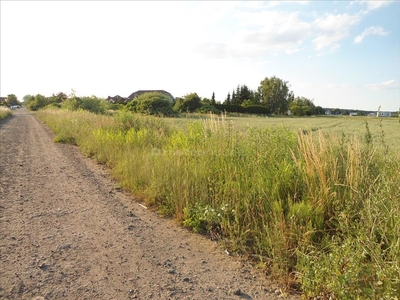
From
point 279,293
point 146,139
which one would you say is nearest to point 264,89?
point 146,139

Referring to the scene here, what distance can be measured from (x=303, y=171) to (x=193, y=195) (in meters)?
1.75

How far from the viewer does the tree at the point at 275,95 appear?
81.4 metres

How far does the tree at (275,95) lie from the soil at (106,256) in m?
81.7

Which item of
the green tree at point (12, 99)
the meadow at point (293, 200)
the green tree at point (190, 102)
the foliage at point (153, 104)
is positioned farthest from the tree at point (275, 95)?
the green tree at point (12, 99)

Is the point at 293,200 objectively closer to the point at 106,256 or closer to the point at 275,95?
the point at 106,256

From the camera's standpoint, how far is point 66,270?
2.69 m

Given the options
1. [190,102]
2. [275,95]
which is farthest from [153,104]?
[275,95]

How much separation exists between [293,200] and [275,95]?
83.8 meters

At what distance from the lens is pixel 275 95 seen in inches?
3216

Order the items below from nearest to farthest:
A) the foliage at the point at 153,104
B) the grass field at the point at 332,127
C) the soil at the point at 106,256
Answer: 1. the soil at the point at 106,256
2. the grass field at the point at 332,127
3. the foliage at the point at 153,104

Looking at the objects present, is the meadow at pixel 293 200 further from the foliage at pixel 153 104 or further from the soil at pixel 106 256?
the foliage at pixel 153 104

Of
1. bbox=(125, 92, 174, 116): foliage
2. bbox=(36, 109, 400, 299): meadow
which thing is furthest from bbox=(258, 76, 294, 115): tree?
bbox=(36, 109, 400, 299): meadow

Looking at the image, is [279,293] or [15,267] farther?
[15,267]

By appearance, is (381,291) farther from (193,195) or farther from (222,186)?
(193,195)
